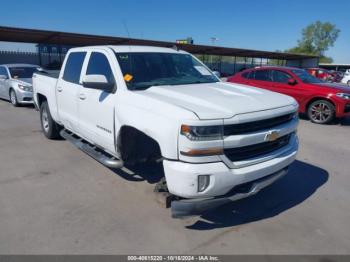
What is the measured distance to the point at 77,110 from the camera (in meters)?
4.88

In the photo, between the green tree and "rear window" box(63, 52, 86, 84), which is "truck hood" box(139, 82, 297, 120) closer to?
"rear window" box(63, 52, 86, 84)

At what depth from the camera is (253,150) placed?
3277 mm

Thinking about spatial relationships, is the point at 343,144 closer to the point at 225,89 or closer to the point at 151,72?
the point at 225,89

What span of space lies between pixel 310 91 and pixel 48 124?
24.9 ft

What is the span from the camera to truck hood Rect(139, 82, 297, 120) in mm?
3059

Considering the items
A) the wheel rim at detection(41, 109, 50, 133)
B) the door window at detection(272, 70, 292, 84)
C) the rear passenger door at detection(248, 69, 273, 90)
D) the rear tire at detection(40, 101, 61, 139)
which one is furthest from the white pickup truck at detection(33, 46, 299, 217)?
the rear passenger door at detection(248, 69, 273, 90)

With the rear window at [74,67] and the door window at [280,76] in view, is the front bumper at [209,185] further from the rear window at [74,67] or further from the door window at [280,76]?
the door window at [280,76]

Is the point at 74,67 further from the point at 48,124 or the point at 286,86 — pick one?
the point at 286,86

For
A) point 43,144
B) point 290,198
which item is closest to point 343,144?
point 290,198

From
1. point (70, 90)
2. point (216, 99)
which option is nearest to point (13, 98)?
point (70, 90)

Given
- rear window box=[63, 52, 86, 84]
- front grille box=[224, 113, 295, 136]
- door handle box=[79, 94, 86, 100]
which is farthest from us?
rear window box=[63, 52, 86, 84]

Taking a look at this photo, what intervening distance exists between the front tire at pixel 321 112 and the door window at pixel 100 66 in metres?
7.39

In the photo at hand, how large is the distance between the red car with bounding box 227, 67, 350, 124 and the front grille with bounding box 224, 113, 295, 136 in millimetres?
6555

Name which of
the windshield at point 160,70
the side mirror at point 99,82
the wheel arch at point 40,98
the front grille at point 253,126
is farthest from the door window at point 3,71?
the front grille at point 253,126
